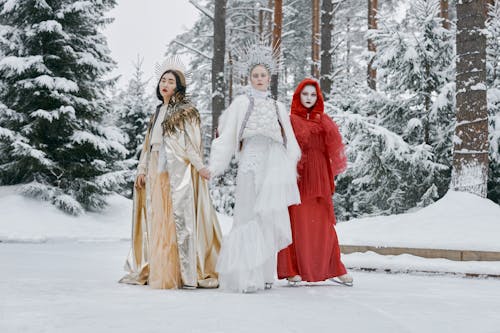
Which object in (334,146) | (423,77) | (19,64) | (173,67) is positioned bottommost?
(334,146)

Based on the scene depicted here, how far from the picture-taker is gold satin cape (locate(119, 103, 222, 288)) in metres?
5.04

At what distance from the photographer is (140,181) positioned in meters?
5.46

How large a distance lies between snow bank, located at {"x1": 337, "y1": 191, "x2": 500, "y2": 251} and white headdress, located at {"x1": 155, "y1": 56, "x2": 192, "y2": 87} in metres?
3.06

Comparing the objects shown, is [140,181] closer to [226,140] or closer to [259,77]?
[226,140]

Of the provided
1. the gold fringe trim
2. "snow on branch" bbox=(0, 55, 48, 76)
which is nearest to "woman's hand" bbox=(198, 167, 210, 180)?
the gold fringe trim

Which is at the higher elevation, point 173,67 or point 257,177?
point 173,67

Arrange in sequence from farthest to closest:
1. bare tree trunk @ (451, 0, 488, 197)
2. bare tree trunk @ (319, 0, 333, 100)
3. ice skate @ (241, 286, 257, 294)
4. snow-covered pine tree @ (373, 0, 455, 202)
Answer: bare tree trunk @ (319, 0, 333, 100), snow-covered pine tree @ (373, 0, 455, 202), bare tree trunk @ (451, 0, 488, 197), ice skate @ (241, 286, 257, 294)

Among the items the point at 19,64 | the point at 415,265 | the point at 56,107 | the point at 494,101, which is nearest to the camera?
the point at 415,265

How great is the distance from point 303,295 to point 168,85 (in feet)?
7.24

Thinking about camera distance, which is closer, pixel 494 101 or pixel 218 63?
pixel 494 101

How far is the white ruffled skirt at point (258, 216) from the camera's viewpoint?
15.8ft

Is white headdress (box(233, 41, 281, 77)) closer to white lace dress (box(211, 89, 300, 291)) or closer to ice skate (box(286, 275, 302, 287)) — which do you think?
white lace dress (box(211, 89, 300, 291))

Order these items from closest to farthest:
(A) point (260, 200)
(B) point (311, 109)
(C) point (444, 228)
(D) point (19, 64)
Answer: (A) point (260, 200), (B) point (311, 109), (C) point (444, 228), (D) point (19, 64)

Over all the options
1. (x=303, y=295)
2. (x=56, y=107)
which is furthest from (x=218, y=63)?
(x=303, y=295)
